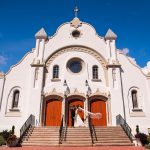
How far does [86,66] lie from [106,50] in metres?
3.10

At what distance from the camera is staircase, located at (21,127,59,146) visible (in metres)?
15.9

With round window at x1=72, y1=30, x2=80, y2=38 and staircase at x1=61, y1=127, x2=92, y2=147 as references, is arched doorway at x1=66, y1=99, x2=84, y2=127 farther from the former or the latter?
round window at x1=72, y1=30, x2=80, y2=38

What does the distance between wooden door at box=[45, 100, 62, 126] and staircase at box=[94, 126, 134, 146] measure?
16.5ft

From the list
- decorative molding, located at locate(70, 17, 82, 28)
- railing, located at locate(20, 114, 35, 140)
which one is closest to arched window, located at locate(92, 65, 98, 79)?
decorative molding, located at locate(70, 17, 82, 28)

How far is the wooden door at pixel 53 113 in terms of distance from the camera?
843 inches

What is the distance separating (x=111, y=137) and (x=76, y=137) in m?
2.84

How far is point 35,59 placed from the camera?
23453 millimetres

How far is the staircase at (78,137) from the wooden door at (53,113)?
385 cm

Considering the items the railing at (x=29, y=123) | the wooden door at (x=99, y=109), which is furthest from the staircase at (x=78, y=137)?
the wooden door at (x=99, y=109)

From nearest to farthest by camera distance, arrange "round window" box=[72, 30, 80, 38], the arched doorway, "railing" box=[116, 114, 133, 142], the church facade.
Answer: "railing" box=[116, 114, 133, 142] → the church facade → the arched doorway → "round window" box=[72, 30, 80, 38]

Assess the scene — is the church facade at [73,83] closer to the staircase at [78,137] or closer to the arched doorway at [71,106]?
the arched doorway at [71,106]

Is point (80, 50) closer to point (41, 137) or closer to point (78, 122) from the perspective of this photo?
point (78, 122)

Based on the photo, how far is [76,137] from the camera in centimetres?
1655

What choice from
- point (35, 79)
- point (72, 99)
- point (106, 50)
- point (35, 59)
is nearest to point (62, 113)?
point (72, 99)
